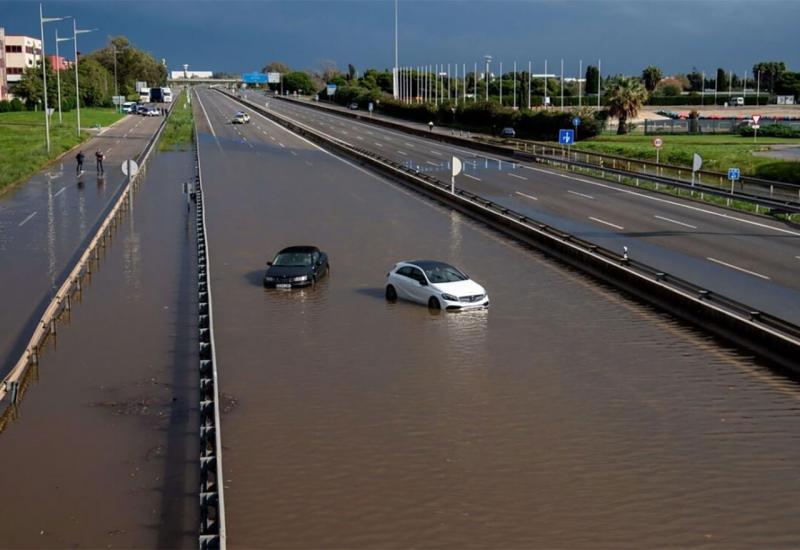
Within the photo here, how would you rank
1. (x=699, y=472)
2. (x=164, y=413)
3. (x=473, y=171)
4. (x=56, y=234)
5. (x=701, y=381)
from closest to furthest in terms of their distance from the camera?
(x=699, y=472) → (x=164, y=413) → (x=701, y=381) → (x=56, y=234) → (x=473, y=171)

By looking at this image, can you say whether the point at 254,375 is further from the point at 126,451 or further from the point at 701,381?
the point at 701,381

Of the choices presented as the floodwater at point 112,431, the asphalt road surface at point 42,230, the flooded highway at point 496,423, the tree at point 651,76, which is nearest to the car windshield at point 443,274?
the flooded highway at point 496,423

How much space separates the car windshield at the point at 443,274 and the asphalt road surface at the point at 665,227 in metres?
7.00

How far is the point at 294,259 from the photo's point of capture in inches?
1153

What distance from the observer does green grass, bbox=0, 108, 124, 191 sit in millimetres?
61406

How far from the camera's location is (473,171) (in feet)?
209

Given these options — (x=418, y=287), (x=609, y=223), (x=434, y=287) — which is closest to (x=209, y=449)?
(x=434, y=287)

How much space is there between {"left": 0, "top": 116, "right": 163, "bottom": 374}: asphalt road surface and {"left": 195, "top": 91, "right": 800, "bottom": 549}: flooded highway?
4660 mm

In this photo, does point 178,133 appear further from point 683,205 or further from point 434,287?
point 434,287

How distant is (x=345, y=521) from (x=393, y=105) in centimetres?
12783

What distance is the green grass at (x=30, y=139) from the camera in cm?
6141

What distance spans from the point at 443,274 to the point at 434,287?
705 mm

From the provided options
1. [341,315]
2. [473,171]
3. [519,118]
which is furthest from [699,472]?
[519,118]

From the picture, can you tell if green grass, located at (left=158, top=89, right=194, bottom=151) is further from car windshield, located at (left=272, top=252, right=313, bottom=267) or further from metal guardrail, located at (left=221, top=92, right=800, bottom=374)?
car windshield, located at (left=272, top=252, right=313, bottom=267)
